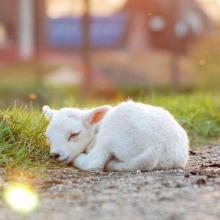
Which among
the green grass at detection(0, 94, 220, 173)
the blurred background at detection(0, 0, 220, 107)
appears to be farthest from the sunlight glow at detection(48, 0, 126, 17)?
the green grass at detection(0, 94, 220, 173)

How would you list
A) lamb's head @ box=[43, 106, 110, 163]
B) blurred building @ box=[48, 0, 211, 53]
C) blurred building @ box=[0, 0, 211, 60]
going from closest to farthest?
lamb's head @ box=[43, 106, 110, 163] → blurred building @ box=[0, 0, 211, 60] → blurred building @ box=[48, 0, 211, 53]

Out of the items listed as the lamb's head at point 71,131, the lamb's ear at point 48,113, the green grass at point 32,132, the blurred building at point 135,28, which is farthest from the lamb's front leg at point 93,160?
the blurred building at point 135,28

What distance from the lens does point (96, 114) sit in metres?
5.96

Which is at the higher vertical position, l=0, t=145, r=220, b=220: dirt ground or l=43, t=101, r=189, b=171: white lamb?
l=43, t=101, r=189, b=171: white lamb

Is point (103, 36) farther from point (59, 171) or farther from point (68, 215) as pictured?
point (68, 215)

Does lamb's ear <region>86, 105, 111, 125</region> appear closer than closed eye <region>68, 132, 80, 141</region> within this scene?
No

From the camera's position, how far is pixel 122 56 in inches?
739

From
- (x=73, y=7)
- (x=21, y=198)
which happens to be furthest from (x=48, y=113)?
(x=73, y=7)

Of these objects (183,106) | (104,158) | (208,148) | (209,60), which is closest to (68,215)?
(104,158)

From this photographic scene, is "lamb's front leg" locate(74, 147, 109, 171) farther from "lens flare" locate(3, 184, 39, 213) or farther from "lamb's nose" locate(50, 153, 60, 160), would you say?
"lens flare" locate(3, 184, 39, 213)

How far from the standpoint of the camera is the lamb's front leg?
5.52m

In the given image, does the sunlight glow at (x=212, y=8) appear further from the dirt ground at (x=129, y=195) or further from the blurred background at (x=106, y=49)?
the dirt ground at (x=129, y=195)

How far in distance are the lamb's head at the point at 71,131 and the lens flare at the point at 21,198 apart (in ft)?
2.51

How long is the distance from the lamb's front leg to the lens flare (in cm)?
70
